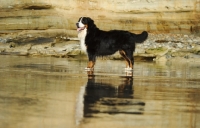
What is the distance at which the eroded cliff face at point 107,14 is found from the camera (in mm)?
25203

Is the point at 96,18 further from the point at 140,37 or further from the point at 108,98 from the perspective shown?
the point at 108,98

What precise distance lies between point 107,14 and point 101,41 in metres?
12.6

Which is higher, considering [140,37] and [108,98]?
[140,37]

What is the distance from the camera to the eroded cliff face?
25.2 metres

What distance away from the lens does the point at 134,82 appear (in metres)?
10.2

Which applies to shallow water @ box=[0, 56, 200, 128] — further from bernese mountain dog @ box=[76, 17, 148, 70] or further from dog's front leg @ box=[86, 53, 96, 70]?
bernese mountain dog @ box=[76, 17, 148, 70]

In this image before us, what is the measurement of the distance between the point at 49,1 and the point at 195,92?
18.6 meters

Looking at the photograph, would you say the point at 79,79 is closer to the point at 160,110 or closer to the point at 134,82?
the point at 134,82

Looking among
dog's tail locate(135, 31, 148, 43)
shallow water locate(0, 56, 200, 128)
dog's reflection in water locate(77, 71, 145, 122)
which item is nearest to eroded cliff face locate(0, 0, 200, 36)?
dog's tail locate(135, 31, 148, 43)

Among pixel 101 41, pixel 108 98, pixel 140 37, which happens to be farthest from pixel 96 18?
pixel 108 98

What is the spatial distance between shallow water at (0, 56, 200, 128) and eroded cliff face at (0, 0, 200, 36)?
14474mm

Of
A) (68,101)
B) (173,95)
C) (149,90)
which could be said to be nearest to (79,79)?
(149,90)

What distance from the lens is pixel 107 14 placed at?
2606 cm

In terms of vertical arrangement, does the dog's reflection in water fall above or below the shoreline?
below
